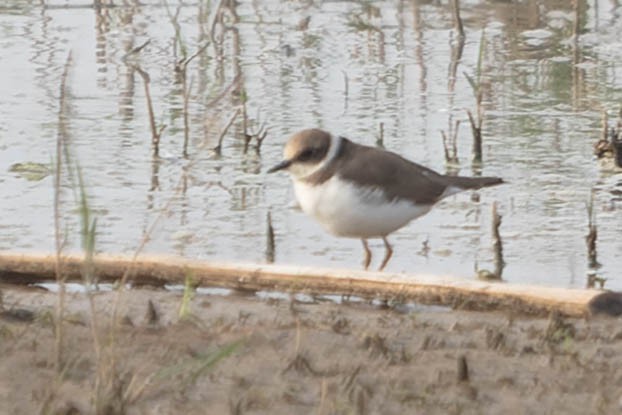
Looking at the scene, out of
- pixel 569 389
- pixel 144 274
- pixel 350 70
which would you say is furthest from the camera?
pixel 350 70

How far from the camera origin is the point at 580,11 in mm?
12289

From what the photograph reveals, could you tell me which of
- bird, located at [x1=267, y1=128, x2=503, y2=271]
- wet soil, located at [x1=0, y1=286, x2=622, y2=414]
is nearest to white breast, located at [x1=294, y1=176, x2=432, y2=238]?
bird, located at [x1=267, y1=128, x2=503, y2=271]

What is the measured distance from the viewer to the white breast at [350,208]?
269 inches

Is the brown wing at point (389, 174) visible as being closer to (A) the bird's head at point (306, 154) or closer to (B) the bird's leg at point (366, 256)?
(A) the bird's head at point (306, 154)

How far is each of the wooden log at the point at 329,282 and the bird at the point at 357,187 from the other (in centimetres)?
79

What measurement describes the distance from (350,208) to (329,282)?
0.86m

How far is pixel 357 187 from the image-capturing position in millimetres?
6898

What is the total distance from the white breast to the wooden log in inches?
30.3

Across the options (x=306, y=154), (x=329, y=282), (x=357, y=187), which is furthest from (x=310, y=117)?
(x=329, y=282)

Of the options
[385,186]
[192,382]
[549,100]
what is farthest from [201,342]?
[549,100]

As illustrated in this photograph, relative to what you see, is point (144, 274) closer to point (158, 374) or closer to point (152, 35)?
point (158, 374)

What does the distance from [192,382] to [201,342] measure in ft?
1.73

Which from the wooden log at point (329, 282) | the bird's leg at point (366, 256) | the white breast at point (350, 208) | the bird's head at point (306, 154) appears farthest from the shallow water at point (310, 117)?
the wooden log at point (329, 282)

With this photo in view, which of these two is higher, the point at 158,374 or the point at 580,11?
the point at 580,11
